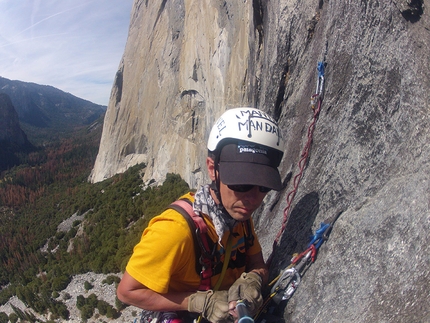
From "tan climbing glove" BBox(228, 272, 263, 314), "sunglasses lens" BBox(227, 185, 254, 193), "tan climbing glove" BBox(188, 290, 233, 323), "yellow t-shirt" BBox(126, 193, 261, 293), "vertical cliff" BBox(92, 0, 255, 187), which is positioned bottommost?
"tan climbing glove" BBox(188, 290, 233, 323)

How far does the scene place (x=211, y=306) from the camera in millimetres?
2428

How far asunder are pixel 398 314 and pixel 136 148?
1563 inches

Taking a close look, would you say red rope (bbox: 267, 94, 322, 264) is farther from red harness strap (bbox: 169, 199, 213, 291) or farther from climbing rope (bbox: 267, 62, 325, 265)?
red harness strap (bbox: 169, 199, 213, 291)

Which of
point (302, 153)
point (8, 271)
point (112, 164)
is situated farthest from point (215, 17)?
point (8, 271)

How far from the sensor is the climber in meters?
2.28

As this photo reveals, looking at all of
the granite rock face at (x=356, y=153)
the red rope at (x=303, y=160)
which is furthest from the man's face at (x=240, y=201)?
the red rope at (x=303, y=160)

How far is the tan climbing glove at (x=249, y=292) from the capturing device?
96.8 inches

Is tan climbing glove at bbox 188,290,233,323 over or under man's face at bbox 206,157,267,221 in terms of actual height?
under

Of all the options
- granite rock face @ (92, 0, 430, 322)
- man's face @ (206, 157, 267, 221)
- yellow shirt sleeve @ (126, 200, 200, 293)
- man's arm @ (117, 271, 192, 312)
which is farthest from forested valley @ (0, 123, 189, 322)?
man's face @ (206, 157, 267, 221)

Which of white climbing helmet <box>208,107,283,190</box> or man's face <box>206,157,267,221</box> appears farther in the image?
man's face <box>206,157,267,221</box>

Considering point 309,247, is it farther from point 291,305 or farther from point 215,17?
point 215,17

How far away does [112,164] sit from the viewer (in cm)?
4216

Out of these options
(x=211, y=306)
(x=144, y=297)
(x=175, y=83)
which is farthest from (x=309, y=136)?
(x=175, y=83)

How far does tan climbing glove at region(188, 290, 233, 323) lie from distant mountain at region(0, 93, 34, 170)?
407 ft
